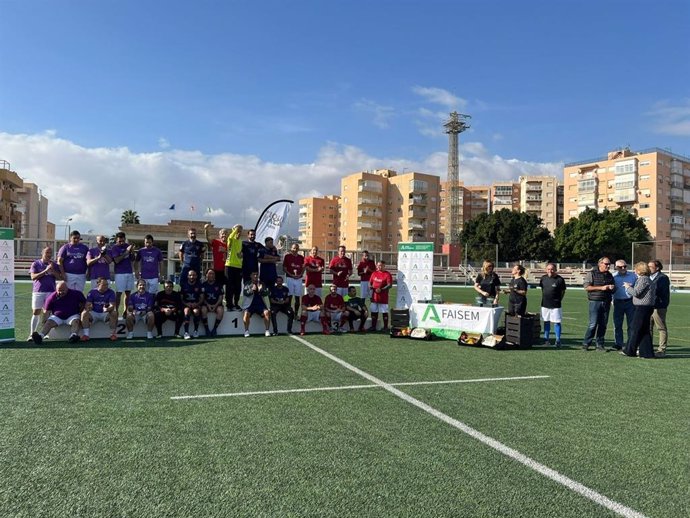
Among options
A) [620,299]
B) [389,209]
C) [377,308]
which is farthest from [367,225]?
[620,299]

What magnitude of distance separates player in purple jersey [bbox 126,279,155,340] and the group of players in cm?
2

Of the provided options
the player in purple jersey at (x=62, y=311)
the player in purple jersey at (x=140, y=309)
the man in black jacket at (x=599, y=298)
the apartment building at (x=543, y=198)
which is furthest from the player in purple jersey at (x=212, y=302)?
the apartment building at (x=543, y=198)

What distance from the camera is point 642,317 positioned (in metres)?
9.70

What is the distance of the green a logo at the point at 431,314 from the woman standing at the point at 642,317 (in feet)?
12.3

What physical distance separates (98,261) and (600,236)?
213 feet

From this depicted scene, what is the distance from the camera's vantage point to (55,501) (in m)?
3.34

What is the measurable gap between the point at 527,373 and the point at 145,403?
17.8 ft

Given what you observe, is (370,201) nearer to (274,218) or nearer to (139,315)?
(274,218)

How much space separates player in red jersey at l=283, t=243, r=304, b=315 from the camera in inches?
484

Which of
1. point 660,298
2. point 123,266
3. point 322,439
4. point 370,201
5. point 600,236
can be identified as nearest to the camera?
point 322,439

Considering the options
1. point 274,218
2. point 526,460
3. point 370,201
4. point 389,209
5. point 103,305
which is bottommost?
point 526,460

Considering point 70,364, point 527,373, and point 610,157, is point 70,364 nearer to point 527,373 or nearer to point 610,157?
point 527,373

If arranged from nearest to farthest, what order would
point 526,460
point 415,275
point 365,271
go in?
point 526,460, point 415,275, point 365,271

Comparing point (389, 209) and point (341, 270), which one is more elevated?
point (389, 209)
